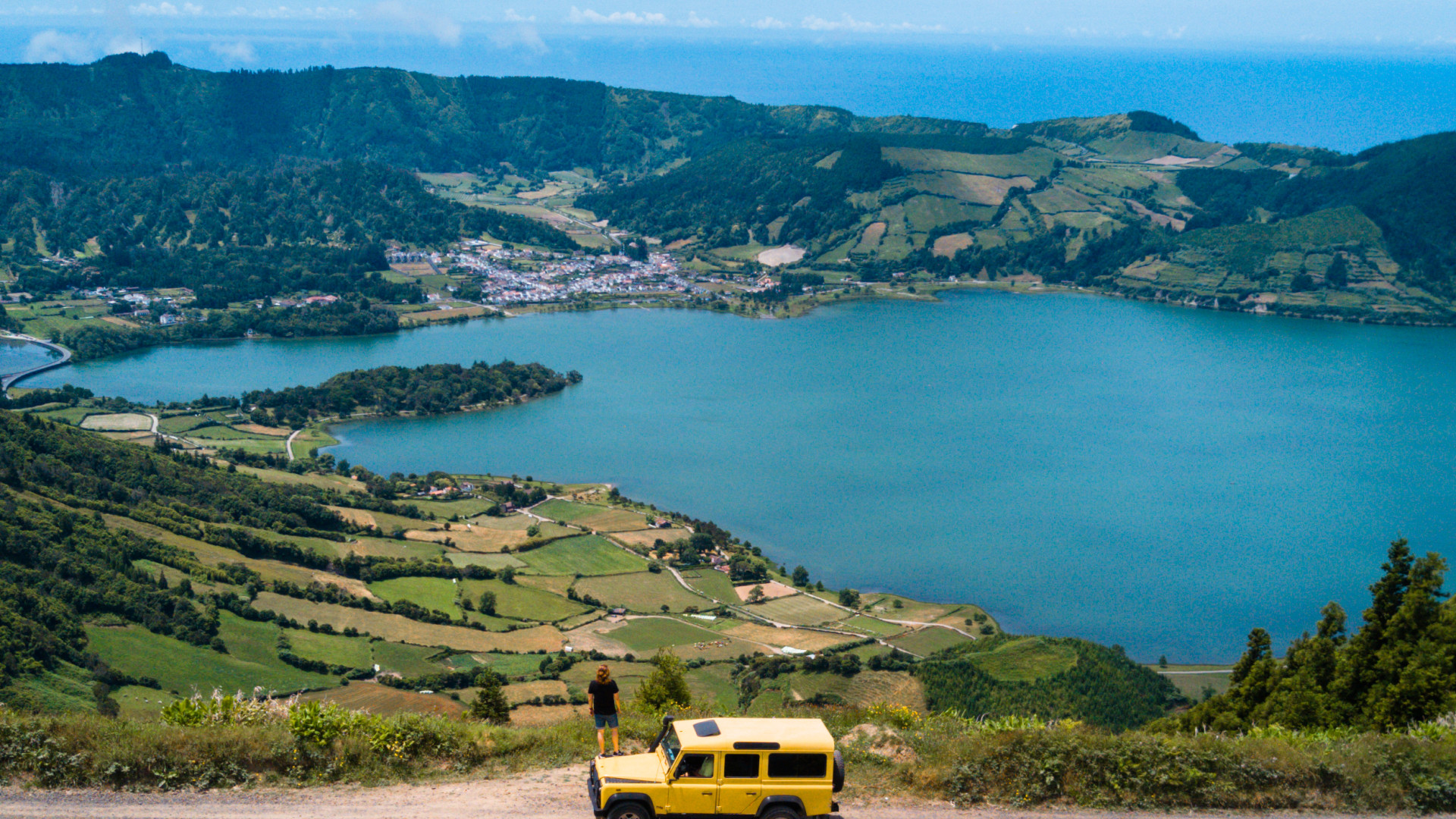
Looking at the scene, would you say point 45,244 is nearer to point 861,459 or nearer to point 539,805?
point 861,459

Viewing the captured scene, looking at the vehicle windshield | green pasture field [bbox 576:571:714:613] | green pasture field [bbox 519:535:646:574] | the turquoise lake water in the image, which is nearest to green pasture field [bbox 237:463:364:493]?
the turquoise lake water

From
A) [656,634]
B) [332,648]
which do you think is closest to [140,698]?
[332,648]

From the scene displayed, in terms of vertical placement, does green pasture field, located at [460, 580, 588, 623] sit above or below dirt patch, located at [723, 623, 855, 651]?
below

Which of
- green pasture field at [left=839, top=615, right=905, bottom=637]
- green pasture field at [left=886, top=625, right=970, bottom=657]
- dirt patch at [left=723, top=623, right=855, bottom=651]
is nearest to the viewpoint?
green pasture field at [left=886, top=625, right=970, bottom=657]

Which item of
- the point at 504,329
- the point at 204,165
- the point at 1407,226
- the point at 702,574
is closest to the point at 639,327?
the point at 504,329

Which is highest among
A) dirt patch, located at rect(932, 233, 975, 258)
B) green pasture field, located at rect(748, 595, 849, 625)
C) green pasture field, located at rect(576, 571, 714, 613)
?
dirt patch, located at rect(932, 233, 975, 258)

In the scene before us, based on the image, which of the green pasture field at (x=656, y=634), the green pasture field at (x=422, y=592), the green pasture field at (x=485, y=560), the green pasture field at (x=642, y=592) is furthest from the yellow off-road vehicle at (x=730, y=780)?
the green pasture field at (x=485, y=560)

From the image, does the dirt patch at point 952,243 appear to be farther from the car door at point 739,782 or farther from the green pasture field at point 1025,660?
the car door at point 739,782

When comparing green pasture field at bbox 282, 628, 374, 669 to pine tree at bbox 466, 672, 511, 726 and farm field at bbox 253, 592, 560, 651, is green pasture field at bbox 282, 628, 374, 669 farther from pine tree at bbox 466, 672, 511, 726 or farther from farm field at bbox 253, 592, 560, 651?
pine tree at bbox 466, 672, 511, 726
